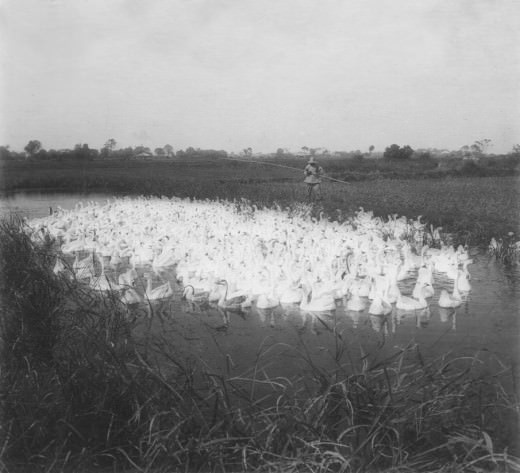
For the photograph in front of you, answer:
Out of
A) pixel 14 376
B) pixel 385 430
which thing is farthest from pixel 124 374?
pixel 385 430

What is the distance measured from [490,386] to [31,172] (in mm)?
6233

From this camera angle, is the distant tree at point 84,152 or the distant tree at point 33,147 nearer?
the distant tree at point 33,147

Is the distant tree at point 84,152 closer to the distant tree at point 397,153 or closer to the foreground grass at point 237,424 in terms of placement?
the foreground grass at point 237,424

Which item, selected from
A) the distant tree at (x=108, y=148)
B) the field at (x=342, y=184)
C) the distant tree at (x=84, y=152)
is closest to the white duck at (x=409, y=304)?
the field at (x=342, y=184)

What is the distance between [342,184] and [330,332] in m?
11.6

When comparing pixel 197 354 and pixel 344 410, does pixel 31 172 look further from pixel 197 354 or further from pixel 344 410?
pixel 344 410

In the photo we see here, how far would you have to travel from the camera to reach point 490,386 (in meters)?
3.79

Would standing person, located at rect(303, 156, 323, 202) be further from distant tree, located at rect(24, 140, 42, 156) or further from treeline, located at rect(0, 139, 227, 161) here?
distant tree, located at rect(24, 140, 42, 156)

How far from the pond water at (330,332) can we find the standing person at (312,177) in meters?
5.97

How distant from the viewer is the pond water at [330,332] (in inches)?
180

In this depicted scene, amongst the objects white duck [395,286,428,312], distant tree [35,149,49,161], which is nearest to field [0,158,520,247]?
distant tree [35,149,49,161]

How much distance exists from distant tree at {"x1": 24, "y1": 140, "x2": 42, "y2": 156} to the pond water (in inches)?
84.8

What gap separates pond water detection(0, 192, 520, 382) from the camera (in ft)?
15.0

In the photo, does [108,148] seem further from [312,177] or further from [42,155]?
[312,177]
